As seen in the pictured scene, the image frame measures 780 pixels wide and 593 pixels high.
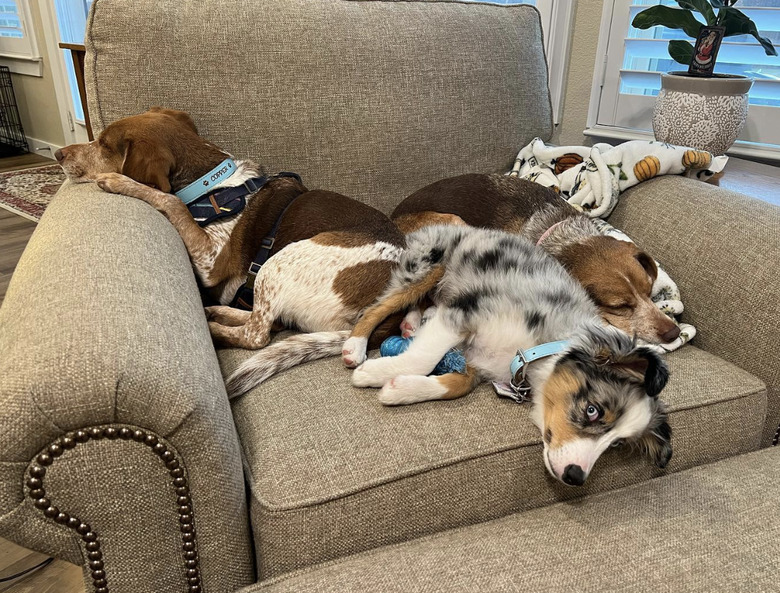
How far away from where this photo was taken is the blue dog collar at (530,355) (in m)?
1.45

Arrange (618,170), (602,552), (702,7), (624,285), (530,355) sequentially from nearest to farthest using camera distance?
(602,552) → (530,355) → (624,285) → (618,170) → (702,7)

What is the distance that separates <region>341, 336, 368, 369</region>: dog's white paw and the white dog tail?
2.2 inches

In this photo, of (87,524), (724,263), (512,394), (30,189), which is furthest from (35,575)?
(30,189)

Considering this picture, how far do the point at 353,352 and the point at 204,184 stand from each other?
79 centimetres

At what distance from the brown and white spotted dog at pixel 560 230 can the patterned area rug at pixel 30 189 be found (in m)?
3.53

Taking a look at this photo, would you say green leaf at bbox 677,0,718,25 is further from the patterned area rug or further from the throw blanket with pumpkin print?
the patterned area rug

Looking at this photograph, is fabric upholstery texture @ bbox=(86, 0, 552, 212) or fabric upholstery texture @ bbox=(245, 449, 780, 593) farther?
fabric upholstery texture @ bbox=(86, 0, 552, 212)

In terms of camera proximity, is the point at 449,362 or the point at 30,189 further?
the point at 30,189

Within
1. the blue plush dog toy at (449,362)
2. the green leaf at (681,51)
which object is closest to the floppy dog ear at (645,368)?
the blue plush dog toy at (449,362)

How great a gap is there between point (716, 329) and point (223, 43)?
6.04 ft

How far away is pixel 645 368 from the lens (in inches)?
54.1

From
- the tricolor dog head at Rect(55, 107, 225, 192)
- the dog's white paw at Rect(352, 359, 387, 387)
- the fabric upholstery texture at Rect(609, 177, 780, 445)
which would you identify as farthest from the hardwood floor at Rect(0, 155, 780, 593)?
the tricolor dog head at Rect(55, 107, 225, 192)

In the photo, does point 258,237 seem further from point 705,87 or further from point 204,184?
point 705,87

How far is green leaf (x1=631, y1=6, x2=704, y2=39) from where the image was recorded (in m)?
Result: 2.55
